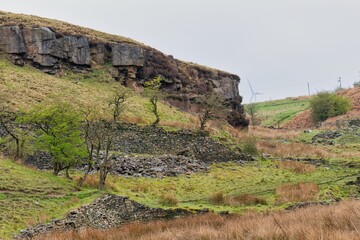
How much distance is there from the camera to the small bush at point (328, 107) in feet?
247

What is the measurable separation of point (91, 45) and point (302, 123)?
50975 millimetres

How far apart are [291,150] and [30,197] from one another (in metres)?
33.0

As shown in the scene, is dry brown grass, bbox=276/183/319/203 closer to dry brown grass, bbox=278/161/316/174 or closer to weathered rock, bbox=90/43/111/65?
dry brown grass, bbox=278/161/316/174

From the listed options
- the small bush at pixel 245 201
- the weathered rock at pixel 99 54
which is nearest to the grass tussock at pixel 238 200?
the small bush at pixel 245 201

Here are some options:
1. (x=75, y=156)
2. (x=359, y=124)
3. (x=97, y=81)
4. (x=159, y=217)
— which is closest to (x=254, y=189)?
(x=159, y=217)

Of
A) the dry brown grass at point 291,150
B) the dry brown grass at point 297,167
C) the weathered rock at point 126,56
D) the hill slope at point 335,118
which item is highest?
the weathered rock at point 126,56

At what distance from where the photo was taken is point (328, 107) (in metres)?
75.8

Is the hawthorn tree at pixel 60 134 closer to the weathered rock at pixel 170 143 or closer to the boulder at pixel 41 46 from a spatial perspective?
the weathered rock at pixel 170 143

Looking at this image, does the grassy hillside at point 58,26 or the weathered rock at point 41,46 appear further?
the grassy hillside at point 58,26

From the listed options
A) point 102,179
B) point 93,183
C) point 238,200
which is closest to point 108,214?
point 102,179

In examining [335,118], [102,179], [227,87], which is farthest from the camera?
[335,118]

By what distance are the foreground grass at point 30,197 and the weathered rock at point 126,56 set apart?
33.2m

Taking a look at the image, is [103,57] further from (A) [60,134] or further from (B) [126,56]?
(A) [60,134]

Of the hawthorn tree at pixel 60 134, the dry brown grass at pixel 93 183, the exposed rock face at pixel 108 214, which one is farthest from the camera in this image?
the dry brown grass at pixel 93 183
